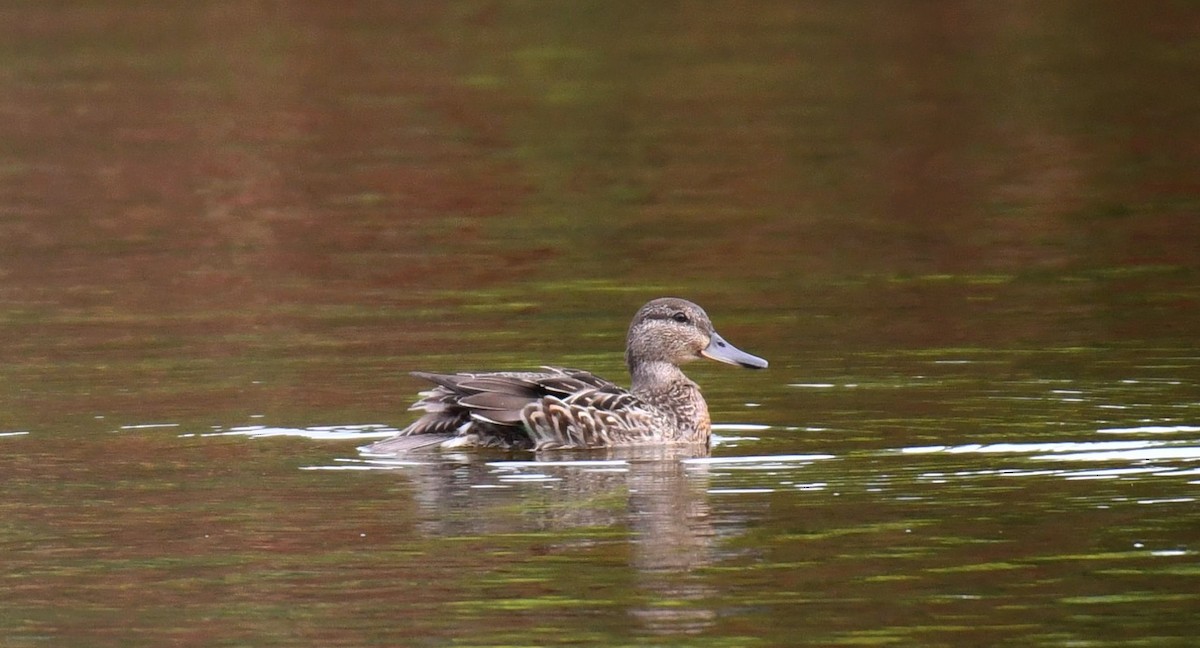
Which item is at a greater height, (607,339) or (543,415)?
(607,339)

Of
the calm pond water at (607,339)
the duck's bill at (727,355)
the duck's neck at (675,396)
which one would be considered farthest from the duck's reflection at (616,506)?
the duck's bill at (727,355)

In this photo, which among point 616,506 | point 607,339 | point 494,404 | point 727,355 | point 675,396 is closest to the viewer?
point 616,506

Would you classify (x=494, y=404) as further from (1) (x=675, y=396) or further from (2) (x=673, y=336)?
(2) (x=673, y=336)

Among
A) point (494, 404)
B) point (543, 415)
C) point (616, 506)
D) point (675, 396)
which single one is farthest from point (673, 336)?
point (616, 506)

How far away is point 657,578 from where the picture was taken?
8781mm

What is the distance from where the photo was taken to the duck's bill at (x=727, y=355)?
41.3 feet

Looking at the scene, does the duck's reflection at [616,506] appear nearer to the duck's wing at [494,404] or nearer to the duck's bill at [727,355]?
the duck's wing at [494,404]

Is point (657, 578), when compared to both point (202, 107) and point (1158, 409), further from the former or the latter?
point (202, 107)

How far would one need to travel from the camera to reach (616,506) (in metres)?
10.2

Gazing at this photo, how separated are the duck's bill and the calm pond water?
9.1 inches

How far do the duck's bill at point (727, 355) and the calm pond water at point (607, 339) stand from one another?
0.23 meters

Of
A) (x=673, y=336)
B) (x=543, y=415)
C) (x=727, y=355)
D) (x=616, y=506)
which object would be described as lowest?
(x=616, y=506)

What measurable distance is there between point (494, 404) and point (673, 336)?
1.46 meters

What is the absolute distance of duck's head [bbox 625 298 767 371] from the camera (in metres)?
12.7
